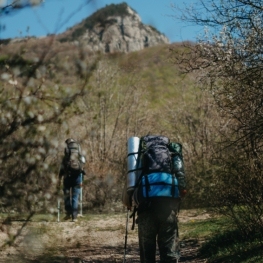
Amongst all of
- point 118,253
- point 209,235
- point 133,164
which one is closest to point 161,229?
point 133,164

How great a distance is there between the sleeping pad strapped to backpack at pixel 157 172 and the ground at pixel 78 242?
2.84 ft

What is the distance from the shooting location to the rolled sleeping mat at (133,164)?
318 inches

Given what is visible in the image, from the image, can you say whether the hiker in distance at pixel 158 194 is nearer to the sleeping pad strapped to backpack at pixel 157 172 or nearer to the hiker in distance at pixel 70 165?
the sleeping pad strapped to backpack at pixel 157 172

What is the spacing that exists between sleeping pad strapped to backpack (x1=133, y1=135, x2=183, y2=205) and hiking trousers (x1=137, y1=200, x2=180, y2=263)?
0.47ft

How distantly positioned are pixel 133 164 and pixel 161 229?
0.87 meters

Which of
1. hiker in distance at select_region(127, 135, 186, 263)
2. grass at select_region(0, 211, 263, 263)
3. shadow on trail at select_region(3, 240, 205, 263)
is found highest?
hiker in distance at select_region(127, 135, 186, 263)

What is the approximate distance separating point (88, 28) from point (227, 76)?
6.80 meters

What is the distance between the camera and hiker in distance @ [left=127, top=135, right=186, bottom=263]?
25.6 ft

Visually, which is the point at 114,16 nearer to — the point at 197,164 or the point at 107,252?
the point at 107,252

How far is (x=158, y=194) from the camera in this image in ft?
25.5

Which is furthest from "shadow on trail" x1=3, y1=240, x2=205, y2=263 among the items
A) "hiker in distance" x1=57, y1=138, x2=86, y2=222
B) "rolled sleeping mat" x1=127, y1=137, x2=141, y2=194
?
"hiker in distance" x1=57, y1=138, x2=86, y2=222

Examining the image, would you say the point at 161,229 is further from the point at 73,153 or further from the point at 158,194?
the point at 73,153

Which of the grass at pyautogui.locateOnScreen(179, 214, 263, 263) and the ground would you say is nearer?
the ground

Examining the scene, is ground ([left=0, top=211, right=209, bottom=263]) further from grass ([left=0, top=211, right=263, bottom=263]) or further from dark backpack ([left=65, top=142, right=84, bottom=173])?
dark backpack ([left=65, top=142, right=84, bottom=173])
